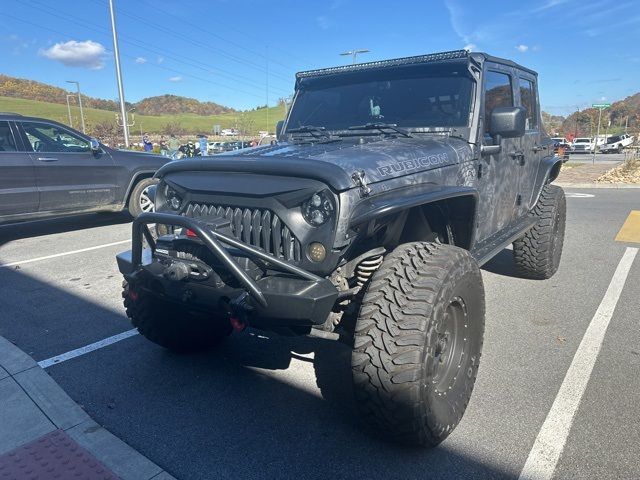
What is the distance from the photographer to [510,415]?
2721 mm

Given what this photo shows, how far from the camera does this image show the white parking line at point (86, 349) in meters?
3.43

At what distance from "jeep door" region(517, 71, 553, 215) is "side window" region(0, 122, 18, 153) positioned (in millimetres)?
6682

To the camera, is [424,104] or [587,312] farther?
[587,312]

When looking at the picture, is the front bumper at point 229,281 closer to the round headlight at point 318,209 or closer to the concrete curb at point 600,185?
the round headlight at point 318,209

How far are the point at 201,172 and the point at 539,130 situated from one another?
4.01 meters

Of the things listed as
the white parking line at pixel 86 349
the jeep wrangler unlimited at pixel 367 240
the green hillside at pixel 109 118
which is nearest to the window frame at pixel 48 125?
the white parking line at pixel 86 349

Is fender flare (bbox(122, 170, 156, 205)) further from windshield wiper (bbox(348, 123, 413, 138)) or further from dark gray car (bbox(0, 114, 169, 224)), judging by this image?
windshield wiper (bbox(348, 123, 413, 138))

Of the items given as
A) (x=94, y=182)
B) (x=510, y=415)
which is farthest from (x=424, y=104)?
(x=94, y=182)

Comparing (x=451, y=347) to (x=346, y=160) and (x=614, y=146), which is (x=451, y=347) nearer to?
(x=346, y=160)

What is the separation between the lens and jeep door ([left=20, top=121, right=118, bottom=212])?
712 cm

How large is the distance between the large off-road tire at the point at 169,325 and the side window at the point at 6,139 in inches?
195

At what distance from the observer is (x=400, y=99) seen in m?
3.62

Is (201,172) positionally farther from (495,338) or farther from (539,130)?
(539,130)

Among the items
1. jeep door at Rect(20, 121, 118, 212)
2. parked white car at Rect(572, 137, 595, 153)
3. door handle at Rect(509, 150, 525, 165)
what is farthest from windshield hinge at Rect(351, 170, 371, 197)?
parked white car at Rect(572, 137, 595, 153)
